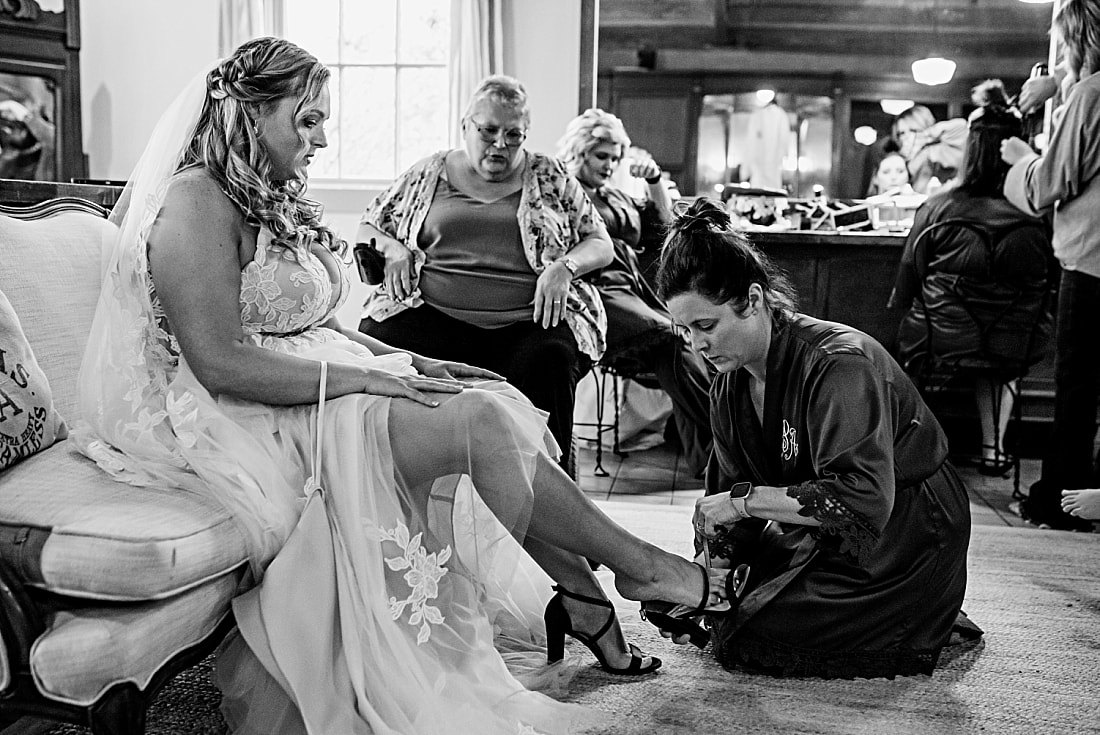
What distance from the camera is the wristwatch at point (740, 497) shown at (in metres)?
2.07

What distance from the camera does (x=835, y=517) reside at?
1.96 m

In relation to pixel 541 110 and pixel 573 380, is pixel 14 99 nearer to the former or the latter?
pixel 541 110

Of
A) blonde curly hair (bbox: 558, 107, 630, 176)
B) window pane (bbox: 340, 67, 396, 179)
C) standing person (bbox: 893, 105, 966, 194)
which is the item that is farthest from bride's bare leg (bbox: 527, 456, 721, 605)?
standing person (bbox: 893, 105, 966, 194)

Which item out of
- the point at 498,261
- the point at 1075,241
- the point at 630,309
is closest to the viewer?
the point at 498,261

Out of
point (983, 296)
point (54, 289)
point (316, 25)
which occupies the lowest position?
point (983, 296)

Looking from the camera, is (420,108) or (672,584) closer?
(672,584)

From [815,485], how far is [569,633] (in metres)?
0.56

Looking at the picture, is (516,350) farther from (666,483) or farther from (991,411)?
(991,411)

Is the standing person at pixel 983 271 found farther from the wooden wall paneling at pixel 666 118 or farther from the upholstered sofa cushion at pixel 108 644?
the wooden wall paneling at pixel 666 118

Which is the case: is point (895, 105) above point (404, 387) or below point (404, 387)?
above

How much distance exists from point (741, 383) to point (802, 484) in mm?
267

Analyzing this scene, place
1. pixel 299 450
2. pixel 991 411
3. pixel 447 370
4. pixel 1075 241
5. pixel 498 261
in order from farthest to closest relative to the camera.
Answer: pixel 991 411, pixel 1075 241, pixel 498 261, pixel 447 370, pixel 299 450

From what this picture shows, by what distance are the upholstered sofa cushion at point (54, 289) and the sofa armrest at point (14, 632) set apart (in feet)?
2.00

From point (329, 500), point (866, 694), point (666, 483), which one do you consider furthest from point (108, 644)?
point (666, 483)
